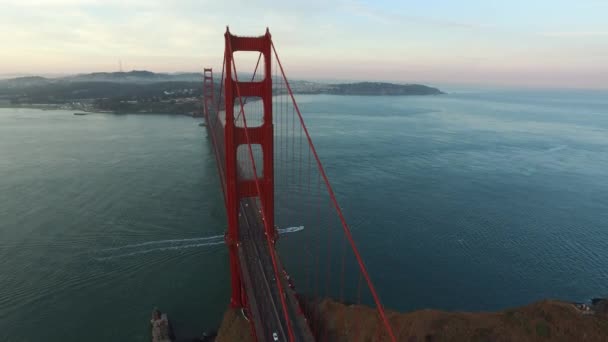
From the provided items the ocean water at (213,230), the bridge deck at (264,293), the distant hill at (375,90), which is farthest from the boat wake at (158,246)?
the distant hill at (375,90)

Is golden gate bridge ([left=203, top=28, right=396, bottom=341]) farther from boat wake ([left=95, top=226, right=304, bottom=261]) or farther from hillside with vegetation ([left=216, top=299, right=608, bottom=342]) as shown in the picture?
boat wake ([left=95, top=226, right=304, bottom=261])

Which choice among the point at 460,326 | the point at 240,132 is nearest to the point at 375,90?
the point at 240,132

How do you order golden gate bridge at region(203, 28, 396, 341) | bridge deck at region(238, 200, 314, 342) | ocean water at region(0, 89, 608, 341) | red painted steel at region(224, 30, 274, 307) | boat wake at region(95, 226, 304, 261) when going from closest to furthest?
bridge deck at region(238, 200, 314, 342), golden gate bridge at region(203, 28, 396, 341), red painted steel at region(224, 30, 274, 307), ocean water at region(0, 89, 608, 341), boat wake at region(95, 226, 304, 261)

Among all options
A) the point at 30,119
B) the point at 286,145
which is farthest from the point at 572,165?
the point at 30,119

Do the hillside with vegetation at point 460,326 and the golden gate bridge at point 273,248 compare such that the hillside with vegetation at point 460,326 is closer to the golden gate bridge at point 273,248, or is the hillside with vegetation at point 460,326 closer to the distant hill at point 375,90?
the golden gate bridge at point 273,248

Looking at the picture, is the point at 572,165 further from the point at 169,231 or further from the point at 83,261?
the point at 83,261

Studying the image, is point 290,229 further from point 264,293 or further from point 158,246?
point 264,293

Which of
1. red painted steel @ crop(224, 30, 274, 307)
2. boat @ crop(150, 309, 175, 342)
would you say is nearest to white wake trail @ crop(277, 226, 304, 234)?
red painted steel @ crop(224, 30, 274, 307)
